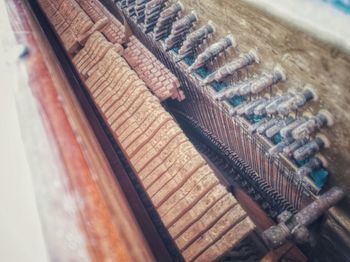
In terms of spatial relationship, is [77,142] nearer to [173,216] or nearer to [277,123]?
[173,216]

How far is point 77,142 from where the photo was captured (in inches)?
87.8

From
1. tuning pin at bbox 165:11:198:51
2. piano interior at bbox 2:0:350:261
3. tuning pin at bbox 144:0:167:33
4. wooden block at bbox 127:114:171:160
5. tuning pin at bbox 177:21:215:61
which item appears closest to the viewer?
piano interior at bbox 2:0:350:261

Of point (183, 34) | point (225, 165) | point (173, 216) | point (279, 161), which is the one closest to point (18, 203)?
point (173, 216)

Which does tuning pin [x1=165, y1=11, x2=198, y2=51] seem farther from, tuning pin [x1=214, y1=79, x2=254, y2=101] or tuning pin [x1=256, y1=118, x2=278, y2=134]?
tuning pin [x1=256, y1=118, x2=278, y2=134]

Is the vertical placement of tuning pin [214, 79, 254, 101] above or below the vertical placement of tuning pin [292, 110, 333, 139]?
above

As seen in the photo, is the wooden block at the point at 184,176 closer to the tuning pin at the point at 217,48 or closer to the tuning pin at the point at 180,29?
the tuning pin at the point at 217,48

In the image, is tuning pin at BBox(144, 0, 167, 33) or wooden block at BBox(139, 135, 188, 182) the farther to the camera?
tuning pin at BBox(144, 0, 167, 33)

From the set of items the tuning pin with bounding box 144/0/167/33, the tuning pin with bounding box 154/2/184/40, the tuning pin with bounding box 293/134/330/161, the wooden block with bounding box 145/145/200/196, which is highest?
the tuning pin with bounding box 144/0/167/33

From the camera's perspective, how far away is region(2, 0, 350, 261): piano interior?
185 cm

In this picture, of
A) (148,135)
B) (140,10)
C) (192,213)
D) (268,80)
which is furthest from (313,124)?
(140,10)

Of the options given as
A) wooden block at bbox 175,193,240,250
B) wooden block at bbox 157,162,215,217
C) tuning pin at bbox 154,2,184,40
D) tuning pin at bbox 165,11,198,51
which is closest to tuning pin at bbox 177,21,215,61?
tuning pin at bbox 165,11,198,51

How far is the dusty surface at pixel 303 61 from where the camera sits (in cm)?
169

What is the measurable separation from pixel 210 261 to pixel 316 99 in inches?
45.9

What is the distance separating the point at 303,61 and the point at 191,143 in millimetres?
912
